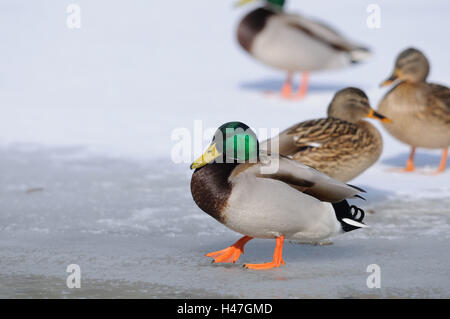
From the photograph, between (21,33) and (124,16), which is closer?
(21,33)

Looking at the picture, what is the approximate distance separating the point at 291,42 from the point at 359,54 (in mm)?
886

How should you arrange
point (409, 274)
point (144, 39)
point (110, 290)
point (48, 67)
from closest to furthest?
point (110, 290) → point (409, 274) → point (48, 67) → point (144, 39)

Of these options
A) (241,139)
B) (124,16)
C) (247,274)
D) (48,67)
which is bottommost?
(247,274)

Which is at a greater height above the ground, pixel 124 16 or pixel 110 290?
pixel 124 16

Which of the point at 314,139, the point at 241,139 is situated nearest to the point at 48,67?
the point at 314,139

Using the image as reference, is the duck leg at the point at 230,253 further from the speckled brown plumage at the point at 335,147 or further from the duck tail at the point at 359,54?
the duck tail at the point at 359,54

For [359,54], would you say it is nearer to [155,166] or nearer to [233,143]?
[155,166]

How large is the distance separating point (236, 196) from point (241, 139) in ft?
0.92

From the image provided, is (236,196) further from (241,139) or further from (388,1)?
(388,1)

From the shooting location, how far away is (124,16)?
13938 millimetres

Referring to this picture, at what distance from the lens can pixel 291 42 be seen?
30.6 ft

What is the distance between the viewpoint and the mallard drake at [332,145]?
4.95m

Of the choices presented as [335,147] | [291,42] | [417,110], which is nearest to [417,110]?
[417,110]

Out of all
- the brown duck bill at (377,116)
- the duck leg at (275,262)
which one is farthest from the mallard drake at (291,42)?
the duck leg at (275,262)
